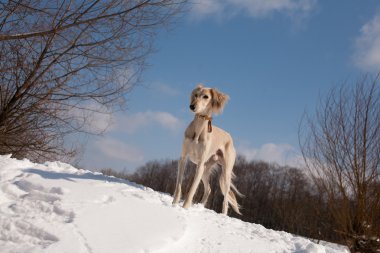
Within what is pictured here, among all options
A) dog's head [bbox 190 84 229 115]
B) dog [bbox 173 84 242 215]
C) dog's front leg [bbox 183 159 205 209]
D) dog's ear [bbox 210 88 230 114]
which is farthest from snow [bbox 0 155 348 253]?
dog's ear [bbox 210 88 230 114]

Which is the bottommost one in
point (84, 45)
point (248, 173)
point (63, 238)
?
point (63, 238)

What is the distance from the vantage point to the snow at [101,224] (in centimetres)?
266

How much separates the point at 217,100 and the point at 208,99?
167 mm

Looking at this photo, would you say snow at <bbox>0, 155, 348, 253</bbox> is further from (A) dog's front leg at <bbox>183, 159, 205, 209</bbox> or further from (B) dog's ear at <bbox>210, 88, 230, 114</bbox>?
(B) dog's ear at <bbox>210, 88, 230, 114</bbox>

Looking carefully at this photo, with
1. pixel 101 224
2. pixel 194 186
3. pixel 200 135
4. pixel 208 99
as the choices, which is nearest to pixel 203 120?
pixel 200 135

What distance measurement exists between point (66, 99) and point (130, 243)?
3256 millimetres

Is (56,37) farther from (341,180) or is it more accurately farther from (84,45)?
(341,180)

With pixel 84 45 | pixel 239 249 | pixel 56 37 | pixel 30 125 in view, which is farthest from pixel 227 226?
pixel 30 125

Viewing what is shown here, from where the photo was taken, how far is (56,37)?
5020mm

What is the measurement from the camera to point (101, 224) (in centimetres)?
294

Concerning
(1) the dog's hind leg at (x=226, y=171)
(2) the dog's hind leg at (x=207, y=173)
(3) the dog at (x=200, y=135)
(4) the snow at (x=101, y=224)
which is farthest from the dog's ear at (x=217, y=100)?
(4) the snow at (x=101, y=224)

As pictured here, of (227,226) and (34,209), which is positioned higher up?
(227,226)

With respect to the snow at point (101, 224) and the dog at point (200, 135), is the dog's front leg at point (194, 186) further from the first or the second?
the snow at point (101, 224)

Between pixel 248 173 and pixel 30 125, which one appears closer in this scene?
pixel 30 125
